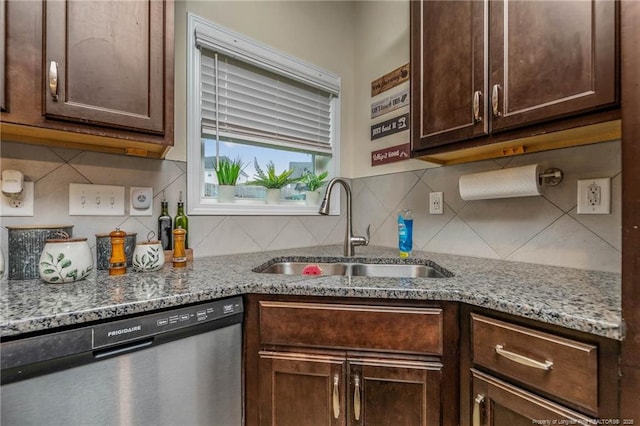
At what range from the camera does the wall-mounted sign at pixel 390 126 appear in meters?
1.87

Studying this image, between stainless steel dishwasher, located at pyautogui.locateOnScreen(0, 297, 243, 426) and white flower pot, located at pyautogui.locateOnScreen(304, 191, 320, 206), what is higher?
white flower pot, located at pyautogui.locateOnScreen(304, 191, 320, 206)

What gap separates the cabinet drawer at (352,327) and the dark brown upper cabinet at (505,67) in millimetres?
751

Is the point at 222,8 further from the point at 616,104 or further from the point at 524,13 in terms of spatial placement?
the point at 616,104

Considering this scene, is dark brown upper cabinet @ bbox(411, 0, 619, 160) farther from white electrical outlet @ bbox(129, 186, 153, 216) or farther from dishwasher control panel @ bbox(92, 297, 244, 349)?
white electrical outlet @ bbox(129, 186, 153, 216)

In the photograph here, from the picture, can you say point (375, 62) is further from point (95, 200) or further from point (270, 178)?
point (95, 200)

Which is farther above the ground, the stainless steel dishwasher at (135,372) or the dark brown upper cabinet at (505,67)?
the dark brown upper cabinet at (505,67)

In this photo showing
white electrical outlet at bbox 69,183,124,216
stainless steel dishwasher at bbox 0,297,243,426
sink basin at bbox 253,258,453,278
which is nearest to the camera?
stainless steel dishwasher at bbox 0,297,243,426

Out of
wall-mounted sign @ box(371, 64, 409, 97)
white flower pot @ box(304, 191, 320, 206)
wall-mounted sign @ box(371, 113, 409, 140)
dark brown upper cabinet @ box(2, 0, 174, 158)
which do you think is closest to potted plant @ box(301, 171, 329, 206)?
white flower pot @ box(304, 191, 320, 206)

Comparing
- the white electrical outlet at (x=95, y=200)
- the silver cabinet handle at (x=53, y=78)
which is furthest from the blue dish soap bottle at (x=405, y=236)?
the silver cabinet handle at (x=53, y=78)

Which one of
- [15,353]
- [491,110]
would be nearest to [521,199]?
[491,110]

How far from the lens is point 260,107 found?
1.88 meters

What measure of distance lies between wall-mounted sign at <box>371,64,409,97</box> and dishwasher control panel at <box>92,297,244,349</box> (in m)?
1.59

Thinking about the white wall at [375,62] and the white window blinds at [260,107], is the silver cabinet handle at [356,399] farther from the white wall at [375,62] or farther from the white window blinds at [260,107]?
the white window blinds at [260,107]

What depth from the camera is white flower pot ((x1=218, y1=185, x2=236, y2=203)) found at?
1.70 metres
